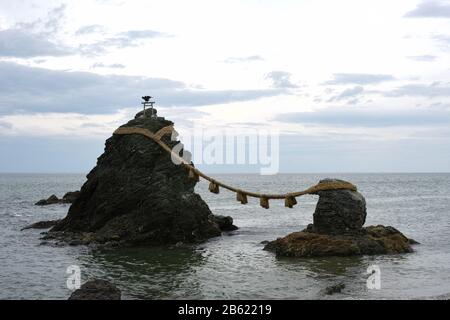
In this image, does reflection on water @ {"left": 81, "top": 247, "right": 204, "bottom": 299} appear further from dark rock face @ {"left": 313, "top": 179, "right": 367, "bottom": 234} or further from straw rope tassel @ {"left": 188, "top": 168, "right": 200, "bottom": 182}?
dark rock face @ {"left": 313, "top": 179, "right": 367, "bottom": 234}

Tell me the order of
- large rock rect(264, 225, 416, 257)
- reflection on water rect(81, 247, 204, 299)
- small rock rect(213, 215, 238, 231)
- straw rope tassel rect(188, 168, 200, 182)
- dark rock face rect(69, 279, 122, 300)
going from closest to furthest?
dark rock face rect(69, 279, 122, 300) < reflection on water rect(81, 247, 204, 299) < large rock rect(264, 225, 416, 257) < straw rope tassel rect(188, 168, 200, 182) < small rock rect(213, 215, 238, 231)

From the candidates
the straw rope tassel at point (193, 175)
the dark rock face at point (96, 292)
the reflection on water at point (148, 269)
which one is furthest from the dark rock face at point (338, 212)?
the dark rock face at point (96, 292)

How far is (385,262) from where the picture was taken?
55.1 ft

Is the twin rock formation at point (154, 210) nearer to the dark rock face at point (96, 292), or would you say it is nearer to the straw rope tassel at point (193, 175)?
the straw rope tassel at point (193, 175)

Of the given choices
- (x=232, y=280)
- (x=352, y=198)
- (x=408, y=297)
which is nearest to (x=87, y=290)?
(x=232, y=280)

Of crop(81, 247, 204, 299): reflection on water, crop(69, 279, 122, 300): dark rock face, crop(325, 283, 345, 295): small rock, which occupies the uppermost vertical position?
crop(69, 279, 122, 300): dark rock face

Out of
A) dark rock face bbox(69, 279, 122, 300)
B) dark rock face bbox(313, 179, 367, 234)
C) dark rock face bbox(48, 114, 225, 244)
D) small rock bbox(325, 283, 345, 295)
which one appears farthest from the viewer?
dark rock face bbox(48, 114, 225, 244)

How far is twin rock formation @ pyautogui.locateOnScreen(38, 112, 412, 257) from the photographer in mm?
18391

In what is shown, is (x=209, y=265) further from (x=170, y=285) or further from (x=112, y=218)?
(x=112, y=218)

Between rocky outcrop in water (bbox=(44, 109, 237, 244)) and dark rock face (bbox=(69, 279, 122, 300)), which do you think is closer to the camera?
dark rock face (bbox=(69, 279, 122, 300))

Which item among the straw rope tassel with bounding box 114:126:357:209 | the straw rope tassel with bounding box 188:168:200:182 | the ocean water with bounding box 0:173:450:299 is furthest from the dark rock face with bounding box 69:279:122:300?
the straw rope tassel with bounding box 188:168:200:182

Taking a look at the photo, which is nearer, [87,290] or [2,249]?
[87,290]

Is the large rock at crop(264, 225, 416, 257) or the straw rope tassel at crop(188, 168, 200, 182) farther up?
the straw rope tassel at crop(188, 168, 200, 182)
